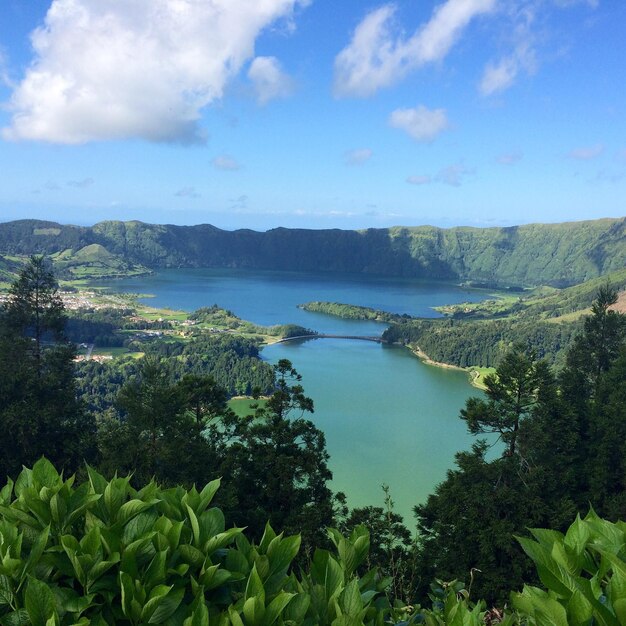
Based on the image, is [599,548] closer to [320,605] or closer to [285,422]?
[320,605]

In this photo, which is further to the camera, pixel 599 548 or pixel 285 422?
pixel 285 422

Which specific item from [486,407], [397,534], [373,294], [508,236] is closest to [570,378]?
[486,407]

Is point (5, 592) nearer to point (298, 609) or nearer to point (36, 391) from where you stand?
point (298, 609)

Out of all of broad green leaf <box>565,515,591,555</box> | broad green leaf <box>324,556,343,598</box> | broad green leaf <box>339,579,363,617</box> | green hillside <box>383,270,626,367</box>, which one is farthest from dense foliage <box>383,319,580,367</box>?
broad green leaf <box>339,579,363,617</box>

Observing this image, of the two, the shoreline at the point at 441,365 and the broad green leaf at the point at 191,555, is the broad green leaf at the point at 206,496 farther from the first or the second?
the shoreline at the point at 441,365

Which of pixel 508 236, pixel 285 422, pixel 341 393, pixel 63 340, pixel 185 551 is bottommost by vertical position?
pixel 341 393

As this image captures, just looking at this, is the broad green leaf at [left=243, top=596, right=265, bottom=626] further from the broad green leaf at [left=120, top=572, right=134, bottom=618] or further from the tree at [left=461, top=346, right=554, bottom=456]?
the tree at [left=461, top=346, right=554, bottom=456]
